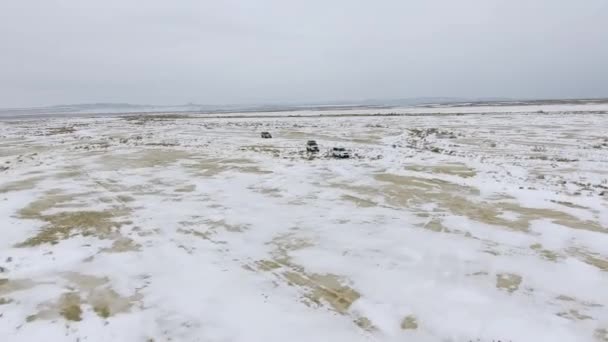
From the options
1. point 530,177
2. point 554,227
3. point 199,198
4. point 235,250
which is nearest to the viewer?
point 235,250

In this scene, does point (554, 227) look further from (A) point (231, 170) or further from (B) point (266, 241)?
(A) point (231, 170)

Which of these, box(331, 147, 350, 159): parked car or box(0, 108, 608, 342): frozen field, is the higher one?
box(331, 147, 350, 159): parked car

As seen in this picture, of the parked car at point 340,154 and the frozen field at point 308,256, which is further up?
the parked car at point 340,154

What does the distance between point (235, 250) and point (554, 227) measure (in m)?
6.71

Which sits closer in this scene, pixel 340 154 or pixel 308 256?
pixel 308 256

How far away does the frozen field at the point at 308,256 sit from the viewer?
4.99 meters

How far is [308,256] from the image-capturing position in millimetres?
7066

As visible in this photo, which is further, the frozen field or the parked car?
the parked car

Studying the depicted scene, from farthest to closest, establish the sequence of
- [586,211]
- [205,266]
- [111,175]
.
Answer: [111,175]
[586,211]
[205,266]

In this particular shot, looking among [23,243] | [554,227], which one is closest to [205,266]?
[23,243]

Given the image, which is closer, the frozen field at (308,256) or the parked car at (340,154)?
the frozen field at (308,256)

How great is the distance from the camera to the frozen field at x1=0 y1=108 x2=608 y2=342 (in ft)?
16.4

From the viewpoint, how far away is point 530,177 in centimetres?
1332

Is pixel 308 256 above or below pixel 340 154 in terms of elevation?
below
